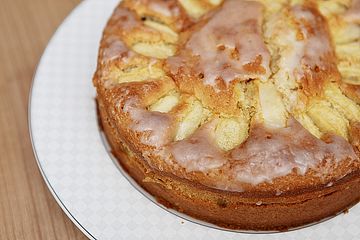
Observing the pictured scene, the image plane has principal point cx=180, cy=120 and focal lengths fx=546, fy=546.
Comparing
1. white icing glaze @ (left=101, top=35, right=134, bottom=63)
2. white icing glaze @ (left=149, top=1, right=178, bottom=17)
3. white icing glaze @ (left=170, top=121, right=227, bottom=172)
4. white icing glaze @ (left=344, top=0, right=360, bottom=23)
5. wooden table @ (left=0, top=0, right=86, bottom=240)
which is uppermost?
white icing glaze @ (left=149, top=1, right=178, bottom=17)

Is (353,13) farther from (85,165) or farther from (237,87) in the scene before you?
(85,165)

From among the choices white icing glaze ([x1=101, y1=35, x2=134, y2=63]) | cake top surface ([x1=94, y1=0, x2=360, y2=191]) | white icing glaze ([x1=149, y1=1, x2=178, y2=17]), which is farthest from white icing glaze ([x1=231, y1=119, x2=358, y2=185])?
white icing glaze ([x1=149, y1=1, x2=178, y2=17])

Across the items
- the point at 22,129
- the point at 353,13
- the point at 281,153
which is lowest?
the point at 22,129

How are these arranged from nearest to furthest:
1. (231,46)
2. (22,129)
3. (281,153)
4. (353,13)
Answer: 1. (281,153)
2. (231,46)
3. (353,13)
4. (22,129)

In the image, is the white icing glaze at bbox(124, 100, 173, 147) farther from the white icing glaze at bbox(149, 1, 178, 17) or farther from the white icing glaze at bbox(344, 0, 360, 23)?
the white icing glaze at bbox(344, 0, 360, 23)

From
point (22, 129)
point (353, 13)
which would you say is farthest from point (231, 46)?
point (22, 129)

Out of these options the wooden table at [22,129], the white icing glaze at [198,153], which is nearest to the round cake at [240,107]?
the white icing glaze at [198,153]

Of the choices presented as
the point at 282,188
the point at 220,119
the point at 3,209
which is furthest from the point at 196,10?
the point at 3,209

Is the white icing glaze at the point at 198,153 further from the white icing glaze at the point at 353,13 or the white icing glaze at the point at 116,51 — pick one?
the white icing glaze at the point at 353,13
